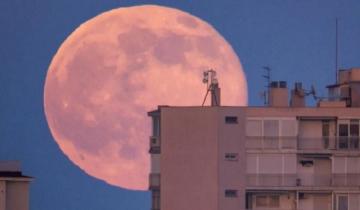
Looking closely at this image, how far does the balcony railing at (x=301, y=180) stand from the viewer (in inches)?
4434

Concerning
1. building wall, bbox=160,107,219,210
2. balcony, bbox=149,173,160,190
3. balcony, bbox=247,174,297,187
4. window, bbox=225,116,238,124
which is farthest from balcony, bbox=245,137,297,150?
balcony, bbox=149,173,160,190

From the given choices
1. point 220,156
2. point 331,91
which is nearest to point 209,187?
point 220,156

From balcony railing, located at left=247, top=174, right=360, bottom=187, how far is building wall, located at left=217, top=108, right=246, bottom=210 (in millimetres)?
640

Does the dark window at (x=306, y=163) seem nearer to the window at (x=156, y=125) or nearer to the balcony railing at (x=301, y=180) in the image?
the balcony railing at (x=301, y=180)

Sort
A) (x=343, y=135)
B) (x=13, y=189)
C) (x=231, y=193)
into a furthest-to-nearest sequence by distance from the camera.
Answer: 1. (x=13, y=189)
2. (x=343, y=135)
3. (x=231, y=193)

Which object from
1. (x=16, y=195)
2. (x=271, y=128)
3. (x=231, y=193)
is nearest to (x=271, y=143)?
(x=271, y=128)

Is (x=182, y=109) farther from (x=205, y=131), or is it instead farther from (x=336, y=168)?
(x=336, y=168)

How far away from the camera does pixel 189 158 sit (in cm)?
11419

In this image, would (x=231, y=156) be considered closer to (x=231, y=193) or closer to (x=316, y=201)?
(x=231, y=193)

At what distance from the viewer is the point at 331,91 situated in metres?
118

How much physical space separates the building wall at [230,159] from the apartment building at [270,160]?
0.05 meters

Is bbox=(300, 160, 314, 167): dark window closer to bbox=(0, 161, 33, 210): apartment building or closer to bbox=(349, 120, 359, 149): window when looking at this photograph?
bbox=(349, 120, 359, 149): window

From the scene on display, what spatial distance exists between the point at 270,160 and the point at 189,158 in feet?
14.5

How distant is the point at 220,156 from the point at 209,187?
1750 mm
